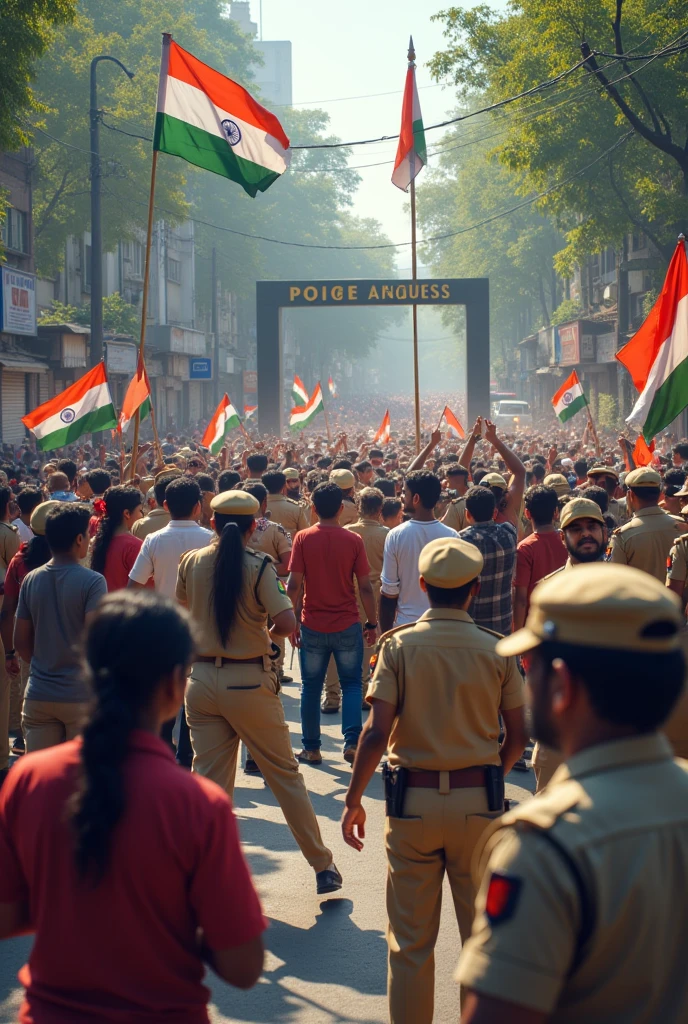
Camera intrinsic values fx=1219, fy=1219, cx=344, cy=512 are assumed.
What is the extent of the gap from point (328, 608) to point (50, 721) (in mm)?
2864

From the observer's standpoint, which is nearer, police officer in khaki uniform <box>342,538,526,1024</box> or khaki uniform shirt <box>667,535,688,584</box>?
police officer in khaki uniform <box>342,538,526,1024</box>

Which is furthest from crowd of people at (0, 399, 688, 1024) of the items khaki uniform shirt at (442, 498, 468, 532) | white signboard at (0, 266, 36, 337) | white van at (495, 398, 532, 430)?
white van at (495, 398, 532, 430)

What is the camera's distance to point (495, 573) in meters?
6.86

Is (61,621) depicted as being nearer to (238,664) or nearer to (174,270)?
(238,664)

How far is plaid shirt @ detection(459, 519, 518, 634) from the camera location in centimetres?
677

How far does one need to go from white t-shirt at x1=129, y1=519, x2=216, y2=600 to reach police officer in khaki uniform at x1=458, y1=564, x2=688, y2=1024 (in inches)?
184

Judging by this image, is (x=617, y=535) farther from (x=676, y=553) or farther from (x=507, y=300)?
(x=507, y=300)

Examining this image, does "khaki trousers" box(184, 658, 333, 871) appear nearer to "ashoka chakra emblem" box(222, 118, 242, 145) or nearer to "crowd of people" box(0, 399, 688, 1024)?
"crowd of people" box(0, 399, 688, 1024)

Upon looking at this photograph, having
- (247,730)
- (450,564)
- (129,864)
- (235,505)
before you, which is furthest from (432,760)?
(235,505)

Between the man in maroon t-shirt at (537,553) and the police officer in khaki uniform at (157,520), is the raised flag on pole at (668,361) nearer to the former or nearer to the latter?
the man in maroon t-shirt at (537,553)

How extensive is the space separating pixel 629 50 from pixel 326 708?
64.3 ft

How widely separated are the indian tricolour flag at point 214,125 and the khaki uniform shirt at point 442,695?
8008 millimetres

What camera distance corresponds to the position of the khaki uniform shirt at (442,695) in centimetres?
389

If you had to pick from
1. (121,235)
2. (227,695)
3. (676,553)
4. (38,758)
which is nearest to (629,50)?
(121,235)
